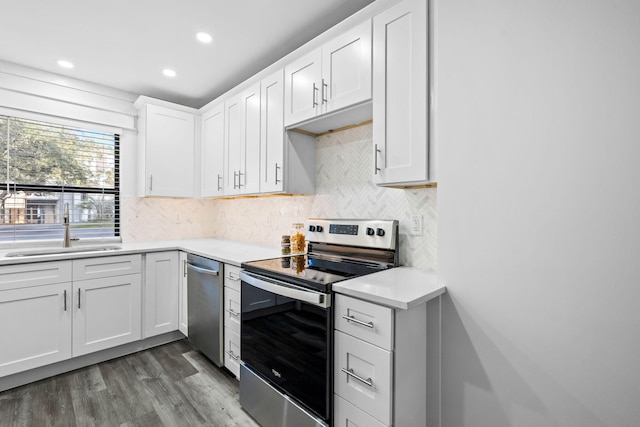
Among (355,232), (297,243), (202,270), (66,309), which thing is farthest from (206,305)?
(355,232)

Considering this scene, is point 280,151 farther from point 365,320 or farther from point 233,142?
point 365,320

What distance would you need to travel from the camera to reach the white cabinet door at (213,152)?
10.0 ft

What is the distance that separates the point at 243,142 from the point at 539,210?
227cm

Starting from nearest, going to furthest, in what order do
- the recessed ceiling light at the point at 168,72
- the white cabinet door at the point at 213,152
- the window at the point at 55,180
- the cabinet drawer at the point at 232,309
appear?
1. the cabinet drawer at the point at 232,309
2. the window at the point at 55,180
3. the recessed ceiling light at the point at 168,72
4. the white cabinet door at the point at 213,152

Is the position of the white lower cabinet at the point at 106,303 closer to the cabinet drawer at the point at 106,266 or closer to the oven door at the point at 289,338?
the cabinet drawer at the point at 106,266

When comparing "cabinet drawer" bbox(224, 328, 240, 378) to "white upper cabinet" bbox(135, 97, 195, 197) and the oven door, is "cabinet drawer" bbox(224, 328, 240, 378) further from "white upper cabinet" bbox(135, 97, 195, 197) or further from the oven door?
"white upper cabinet" bbox(135, 97, 195, 197)

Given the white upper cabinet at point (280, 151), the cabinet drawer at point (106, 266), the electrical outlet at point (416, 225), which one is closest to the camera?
the electrical outlet at point (416, 225)

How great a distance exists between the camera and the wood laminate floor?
6.10ft

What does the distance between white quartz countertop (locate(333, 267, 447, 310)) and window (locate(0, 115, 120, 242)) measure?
9.57 feet

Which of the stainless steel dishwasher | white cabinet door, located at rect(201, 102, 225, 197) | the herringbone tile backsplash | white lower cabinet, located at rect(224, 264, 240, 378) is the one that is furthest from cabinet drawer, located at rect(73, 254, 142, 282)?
white lower cabinet, located at rect(224, 264, 240, 378)

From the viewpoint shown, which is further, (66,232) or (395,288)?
(66,232)

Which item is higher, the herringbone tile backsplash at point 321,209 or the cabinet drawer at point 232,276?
the herringbone tile backsplash at point 321,209

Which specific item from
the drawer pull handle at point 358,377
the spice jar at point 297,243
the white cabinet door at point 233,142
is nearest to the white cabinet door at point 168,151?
the white cabinet door at point 233,142

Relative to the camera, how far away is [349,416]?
4.44 ft
